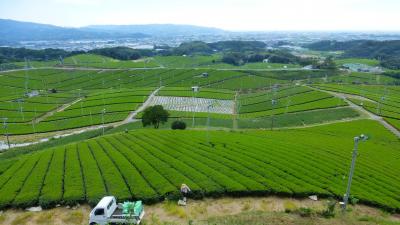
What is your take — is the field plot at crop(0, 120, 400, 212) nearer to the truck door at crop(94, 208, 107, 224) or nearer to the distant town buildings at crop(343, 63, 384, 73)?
the truck door at crop(94, 208, 107, 224)

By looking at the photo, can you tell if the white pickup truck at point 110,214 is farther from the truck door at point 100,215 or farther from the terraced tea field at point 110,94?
the terraced tea field at point 110,94

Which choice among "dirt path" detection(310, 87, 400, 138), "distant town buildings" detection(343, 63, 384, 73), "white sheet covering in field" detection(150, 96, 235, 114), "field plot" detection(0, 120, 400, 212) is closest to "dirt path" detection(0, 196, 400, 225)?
"field plot" detection(0, 120, 400, 212)

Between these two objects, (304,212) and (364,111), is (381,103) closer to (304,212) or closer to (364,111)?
(364,111)

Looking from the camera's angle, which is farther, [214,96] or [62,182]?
[214,96]

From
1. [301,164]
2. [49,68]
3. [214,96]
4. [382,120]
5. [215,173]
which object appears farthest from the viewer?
[49,68]

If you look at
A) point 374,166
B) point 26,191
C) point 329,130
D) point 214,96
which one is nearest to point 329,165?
point 374,166

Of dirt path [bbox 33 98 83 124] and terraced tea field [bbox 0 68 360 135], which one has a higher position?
terraced tea field [bbox 0 68 360 135]

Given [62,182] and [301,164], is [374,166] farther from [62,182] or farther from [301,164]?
[62,182]

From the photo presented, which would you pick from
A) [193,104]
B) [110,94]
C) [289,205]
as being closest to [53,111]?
[110,94]
